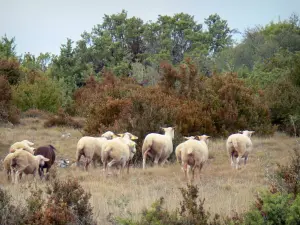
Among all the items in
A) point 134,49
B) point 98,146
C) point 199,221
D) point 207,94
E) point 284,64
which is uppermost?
point 134,49

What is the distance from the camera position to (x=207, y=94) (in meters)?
24.9

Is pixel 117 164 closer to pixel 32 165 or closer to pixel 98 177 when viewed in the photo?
pixel 98 177

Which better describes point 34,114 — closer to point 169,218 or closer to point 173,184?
point 173,184

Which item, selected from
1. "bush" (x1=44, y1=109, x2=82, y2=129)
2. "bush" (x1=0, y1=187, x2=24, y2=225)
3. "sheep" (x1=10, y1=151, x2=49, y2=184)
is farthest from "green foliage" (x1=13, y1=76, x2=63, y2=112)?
"bush" (x1=0, y1=187, x2=24, y2=225)

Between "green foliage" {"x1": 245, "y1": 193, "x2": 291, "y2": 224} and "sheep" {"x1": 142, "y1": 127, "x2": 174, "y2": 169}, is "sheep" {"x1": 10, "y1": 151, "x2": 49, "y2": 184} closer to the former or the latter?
"sheep" {"x1": 142, "y1": 127, "x2": 174, "y2": 169}

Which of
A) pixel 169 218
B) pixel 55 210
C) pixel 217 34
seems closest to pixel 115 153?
pixel 55 210

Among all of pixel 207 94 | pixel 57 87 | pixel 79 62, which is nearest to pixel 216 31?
pixel 79 62

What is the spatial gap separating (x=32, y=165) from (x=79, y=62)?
134ft

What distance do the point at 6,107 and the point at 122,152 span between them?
1812 centimetres

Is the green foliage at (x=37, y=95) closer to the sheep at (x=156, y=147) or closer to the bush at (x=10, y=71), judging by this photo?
the bush at (x=10, y=71)

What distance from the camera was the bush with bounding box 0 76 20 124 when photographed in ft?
96.3

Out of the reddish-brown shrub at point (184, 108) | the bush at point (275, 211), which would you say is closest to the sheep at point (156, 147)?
the reddish-brown shrub at point (184, 108)

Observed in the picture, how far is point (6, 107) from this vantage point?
30.4m

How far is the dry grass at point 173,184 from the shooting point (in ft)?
28.1
